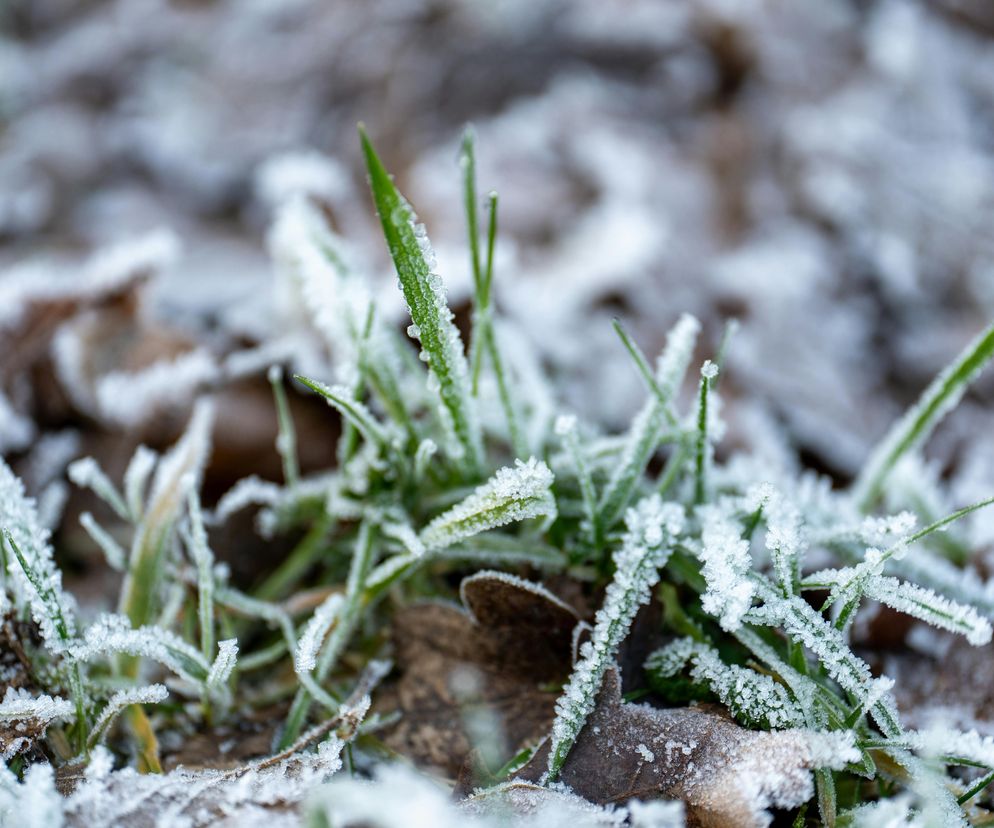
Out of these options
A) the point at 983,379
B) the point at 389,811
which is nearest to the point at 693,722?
the point at 389,811

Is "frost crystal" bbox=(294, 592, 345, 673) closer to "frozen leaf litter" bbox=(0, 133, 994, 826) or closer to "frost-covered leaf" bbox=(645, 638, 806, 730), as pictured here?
"frozen leaf litter" bbox=(0, 133, 994, 826)

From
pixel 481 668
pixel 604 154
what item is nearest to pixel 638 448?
pixel 481 668

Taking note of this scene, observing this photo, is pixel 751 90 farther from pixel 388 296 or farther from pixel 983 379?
pixel 388 296

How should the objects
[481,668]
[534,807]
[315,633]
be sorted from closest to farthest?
[534,807] → [315,633] → [481,668]

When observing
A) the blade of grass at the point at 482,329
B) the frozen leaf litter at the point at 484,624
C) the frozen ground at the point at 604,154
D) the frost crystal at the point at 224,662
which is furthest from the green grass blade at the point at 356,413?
the frozen ground at the point at 604,154

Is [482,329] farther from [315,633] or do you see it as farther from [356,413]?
[315,633]

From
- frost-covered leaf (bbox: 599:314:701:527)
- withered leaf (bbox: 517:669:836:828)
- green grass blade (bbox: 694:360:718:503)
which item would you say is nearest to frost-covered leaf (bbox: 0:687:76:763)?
withered leaf (bbox: 517:669:836:828)
